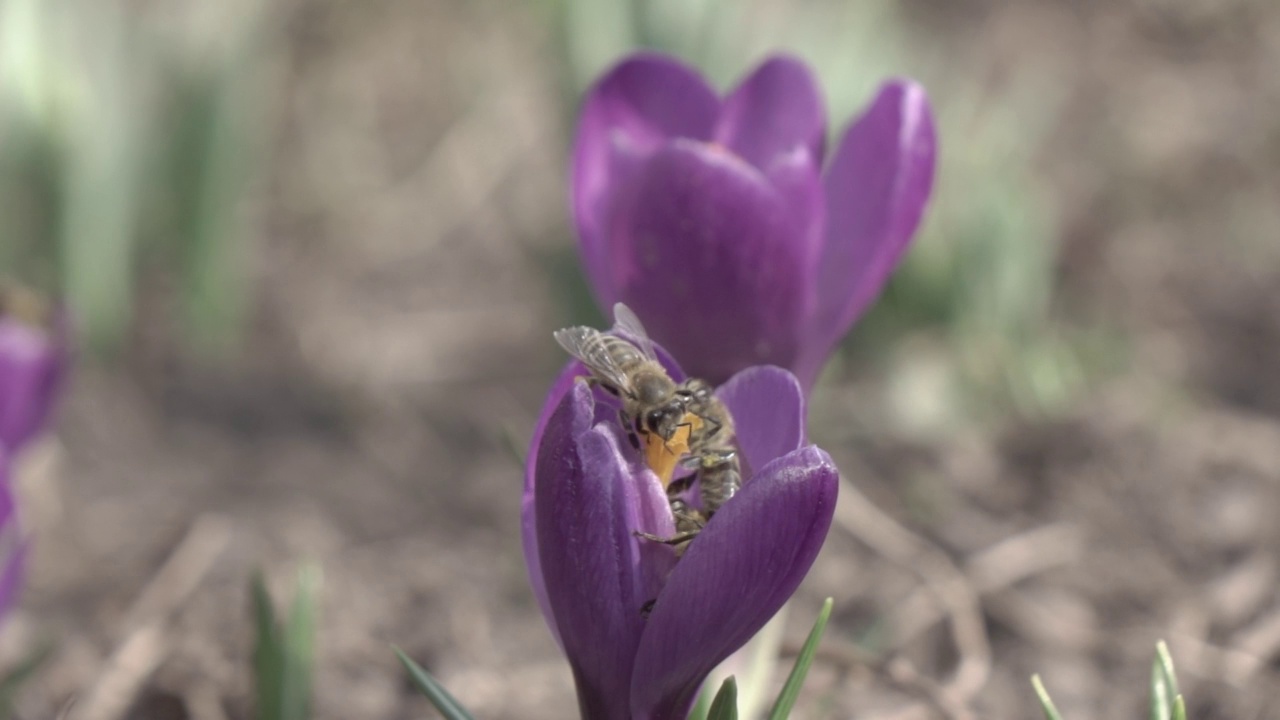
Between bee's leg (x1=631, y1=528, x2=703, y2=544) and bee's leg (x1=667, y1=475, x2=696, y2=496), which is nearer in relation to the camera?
bee's leg (x1=631, y1=528, x2=703, y2=544)

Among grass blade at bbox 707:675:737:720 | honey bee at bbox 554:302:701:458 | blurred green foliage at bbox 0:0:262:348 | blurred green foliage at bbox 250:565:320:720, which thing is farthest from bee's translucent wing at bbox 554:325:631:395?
blurred green foliage at bbox 0:0:262:348

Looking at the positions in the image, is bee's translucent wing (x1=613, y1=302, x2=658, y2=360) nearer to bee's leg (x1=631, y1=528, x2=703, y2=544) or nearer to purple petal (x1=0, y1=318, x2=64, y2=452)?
bee's leg (x1=631, y1=528, x2=703, y2=544)

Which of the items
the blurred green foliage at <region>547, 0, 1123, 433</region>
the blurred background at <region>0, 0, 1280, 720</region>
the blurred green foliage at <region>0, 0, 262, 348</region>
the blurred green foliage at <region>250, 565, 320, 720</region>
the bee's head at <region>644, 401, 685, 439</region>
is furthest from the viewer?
the blurred green foliage at <region>0, 0, 262, 348</region>

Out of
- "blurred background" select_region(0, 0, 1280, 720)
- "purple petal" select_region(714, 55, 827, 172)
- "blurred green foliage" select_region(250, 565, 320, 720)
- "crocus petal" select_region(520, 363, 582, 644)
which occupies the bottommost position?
"blurred background" select_region(0, 0, 1280, 720)

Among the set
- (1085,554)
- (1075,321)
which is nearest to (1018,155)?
(1075,321)

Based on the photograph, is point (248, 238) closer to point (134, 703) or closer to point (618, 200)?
point (134, 703)

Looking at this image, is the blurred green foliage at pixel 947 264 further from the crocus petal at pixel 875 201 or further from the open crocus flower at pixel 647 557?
the open crocus flower at pixel 647 557

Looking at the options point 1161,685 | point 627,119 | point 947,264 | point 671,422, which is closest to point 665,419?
point 671,422

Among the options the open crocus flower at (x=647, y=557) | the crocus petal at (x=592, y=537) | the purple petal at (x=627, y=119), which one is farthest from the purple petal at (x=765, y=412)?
the purple petal at (x=627, y=119)
